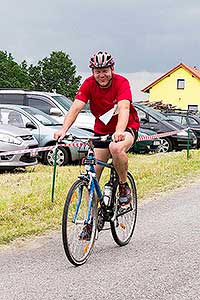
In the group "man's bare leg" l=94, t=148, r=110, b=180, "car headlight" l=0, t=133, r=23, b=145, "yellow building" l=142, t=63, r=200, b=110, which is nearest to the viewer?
"man's bare leg" l=94, t=148, r=110, b=180

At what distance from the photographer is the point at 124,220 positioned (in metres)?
6.77

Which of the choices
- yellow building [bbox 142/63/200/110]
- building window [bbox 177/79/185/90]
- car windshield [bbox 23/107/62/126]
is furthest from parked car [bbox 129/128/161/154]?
building window [bbox 177/79/185/90]

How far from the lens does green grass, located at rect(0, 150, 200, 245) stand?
7.59 m

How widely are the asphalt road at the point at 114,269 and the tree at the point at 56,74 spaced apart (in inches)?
3798

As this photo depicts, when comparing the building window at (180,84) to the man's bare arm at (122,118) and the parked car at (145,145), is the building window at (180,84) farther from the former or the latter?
the man's bare arm at (122,118)

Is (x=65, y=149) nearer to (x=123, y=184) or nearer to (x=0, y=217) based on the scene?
(x=0, y=217)

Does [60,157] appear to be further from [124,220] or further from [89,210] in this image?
[89,210]

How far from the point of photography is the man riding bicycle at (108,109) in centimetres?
596

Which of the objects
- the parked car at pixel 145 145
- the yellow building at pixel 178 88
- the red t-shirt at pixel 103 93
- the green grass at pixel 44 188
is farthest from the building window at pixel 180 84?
the red t-shirt at pixel 103 93

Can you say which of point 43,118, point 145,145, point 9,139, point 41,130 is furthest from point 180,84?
point 9,139

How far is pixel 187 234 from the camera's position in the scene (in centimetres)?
716

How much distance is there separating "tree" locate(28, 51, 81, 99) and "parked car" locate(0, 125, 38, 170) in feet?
296

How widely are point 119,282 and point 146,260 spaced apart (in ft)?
2.52

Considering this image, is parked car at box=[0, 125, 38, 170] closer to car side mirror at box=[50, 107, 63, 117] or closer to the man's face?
car side mirror at box=[50, 107, 63, 117]
